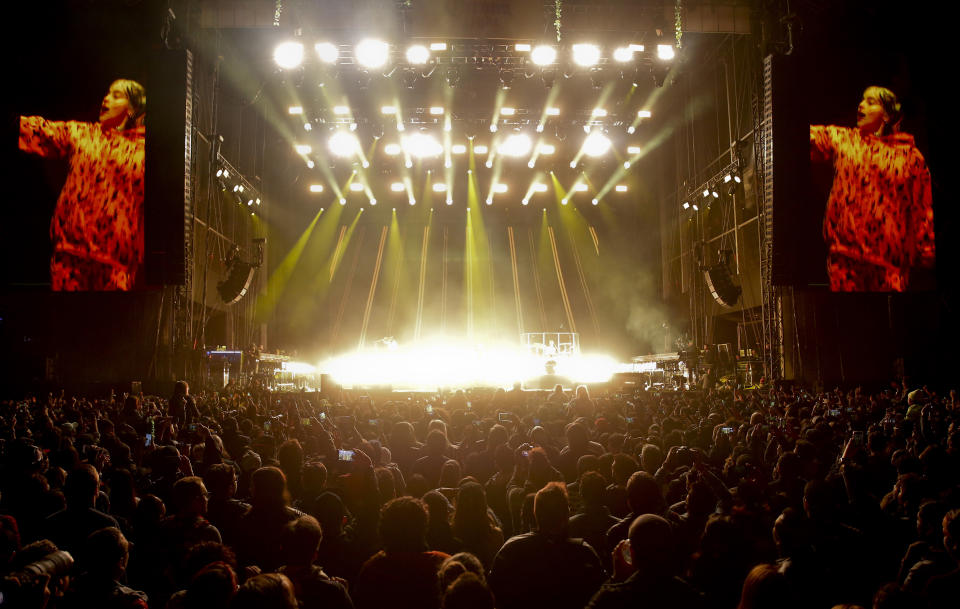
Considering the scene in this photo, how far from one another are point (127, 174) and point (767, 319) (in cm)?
1514

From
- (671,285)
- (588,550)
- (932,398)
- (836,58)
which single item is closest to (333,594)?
(588,550)

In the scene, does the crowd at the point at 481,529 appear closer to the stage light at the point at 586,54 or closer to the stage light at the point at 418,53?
the stage light at the point at 586,54

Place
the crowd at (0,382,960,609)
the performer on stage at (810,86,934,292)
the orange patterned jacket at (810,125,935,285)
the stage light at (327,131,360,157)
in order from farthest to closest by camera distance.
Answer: the stage light at (327,131,360,157)
the orange patterned jacket at (810,125,935,285)
the performer on stage at (810,86,934,292)
the crowd at (0,382,960,609)

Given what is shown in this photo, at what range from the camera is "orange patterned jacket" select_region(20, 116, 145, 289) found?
14195mm

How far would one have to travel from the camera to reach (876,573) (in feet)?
10.7

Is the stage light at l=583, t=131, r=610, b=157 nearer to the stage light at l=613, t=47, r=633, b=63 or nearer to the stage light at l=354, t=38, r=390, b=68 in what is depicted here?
the stage light at l=613, t=47, r=633, b=63

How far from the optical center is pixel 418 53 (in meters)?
15.4

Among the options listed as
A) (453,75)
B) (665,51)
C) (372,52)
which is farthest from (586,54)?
(372,52)

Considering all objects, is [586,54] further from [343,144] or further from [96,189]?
[96,189]

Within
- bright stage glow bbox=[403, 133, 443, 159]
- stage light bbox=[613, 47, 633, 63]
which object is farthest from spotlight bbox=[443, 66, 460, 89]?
bright stage glow bbox=[403, 133, 443, 159]

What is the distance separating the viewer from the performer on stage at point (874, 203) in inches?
572

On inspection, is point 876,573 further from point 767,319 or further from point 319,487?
point 767,319

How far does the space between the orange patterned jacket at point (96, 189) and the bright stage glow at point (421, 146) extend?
880 centimetres

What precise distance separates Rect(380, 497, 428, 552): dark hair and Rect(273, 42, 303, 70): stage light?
1394 centimetres
